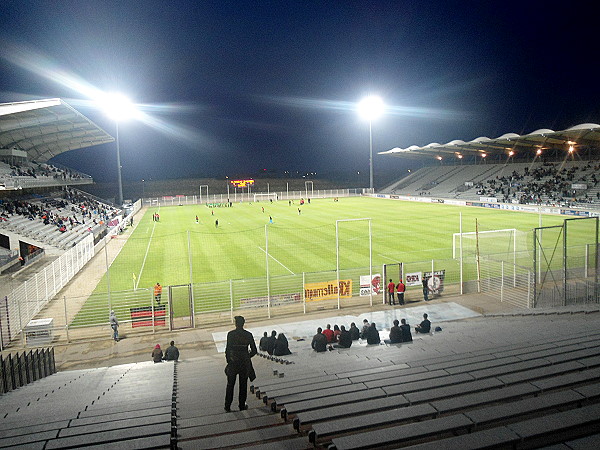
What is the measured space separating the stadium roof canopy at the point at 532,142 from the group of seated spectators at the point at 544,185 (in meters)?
3.02

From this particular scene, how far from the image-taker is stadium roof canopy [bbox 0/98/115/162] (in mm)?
30406

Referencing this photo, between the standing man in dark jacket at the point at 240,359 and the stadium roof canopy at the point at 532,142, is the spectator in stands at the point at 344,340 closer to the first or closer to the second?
the standing man in dark jacket at the point at 240,359

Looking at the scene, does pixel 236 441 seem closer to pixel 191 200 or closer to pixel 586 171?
pixel 586 171

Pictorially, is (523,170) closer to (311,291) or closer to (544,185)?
(544,185)

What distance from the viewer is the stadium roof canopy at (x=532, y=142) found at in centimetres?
4716

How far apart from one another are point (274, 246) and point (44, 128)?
24.4 metres

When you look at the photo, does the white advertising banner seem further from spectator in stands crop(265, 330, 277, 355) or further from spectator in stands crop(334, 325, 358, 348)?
spectator in stands crop(265, 330, 277, 355)

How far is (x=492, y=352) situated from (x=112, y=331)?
12335mm

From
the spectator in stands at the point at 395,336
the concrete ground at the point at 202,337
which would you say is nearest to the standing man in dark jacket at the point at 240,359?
the spectator in stands at the point at 395,336

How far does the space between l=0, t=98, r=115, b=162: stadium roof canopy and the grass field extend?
35.0 ft

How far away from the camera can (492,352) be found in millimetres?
8086

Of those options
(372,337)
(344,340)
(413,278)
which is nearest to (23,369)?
(344,340)

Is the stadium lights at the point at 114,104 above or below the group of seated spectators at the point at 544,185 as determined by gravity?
above

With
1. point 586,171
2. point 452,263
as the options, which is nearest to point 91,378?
point 452,263
